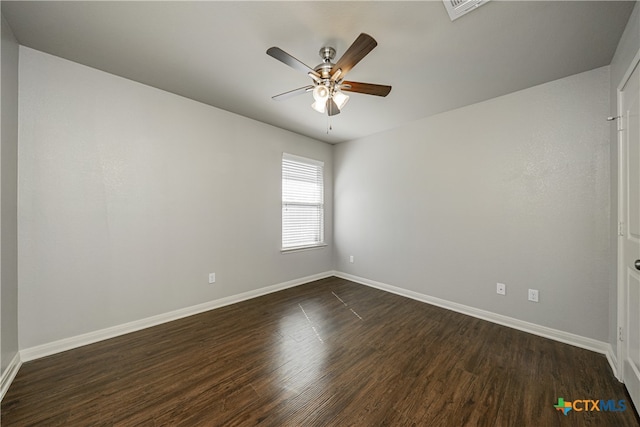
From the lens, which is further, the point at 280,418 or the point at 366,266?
the point at 366,266

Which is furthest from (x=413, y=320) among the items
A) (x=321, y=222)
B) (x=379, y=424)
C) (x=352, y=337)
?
(x=321, y=222)

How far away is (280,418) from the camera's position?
55.6 inches

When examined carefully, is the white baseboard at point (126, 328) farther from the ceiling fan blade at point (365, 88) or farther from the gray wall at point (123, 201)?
the ceiling fan blade at point (365, 88)

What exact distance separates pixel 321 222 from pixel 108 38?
3.41 m

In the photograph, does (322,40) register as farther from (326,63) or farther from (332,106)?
(332,106)

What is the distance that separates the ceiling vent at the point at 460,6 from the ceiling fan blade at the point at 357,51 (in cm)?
54

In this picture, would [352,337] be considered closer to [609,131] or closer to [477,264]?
[477,264]

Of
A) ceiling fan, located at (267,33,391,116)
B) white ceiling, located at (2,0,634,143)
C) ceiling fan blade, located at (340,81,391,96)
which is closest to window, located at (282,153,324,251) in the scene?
white ceiling, located at (2,0,634,143)

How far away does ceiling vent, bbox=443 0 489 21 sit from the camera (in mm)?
1477

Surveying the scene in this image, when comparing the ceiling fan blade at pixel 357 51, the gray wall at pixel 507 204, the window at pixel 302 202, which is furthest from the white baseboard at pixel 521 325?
the ceiling fan blade at pixel 357 51

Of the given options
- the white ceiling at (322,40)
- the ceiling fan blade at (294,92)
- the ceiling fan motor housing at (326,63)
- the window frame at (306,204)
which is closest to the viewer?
the white ceiling at (322,40)

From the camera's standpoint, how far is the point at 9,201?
5.76ft

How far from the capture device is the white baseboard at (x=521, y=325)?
2061mm

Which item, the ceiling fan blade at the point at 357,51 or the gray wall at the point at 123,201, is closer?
the ceiling fan blade at the point at 357,51
